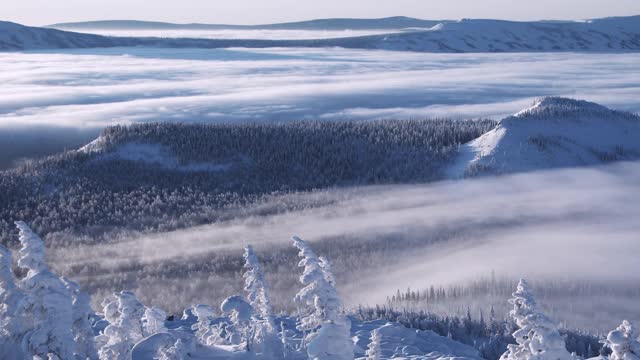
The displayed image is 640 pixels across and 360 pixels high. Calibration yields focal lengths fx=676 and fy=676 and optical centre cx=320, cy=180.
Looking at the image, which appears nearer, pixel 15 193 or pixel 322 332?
pixel 322 332

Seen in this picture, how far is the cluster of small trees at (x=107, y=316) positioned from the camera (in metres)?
22.7

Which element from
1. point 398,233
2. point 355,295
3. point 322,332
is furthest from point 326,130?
point 322,332

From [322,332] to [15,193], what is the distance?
93.5m

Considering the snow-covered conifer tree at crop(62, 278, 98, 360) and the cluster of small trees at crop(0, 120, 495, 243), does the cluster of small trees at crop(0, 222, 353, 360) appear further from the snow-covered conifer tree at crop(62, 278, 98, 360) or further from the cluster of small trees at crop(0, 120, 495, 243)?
the cluster of small trees at crop(0, 120, 495, 243)

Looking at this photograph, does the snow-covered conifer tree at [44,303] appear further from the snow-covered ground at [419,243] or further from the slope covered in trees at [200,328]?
the snow-covered ground at [419,243]

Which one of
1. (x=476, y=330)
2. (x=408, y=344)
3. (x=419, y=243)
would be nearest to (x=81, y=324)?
(x=408, y=344)

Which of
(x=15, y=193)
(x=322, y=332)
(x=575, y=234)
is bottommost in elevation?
(x=575, y=234)


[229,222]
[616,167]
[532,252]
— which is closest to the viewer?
[532,252]

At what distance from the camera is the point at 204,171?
119062mm

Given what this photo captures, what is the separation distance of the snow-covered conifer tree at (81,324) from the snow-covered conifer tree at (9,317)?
2.22 meters

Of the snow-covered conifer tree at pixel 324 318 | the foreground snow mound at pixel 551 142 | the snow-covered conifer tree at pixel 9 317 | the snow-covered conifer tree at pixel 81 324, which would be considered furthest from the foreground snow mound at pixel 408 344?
the foreground snow mound at pixel 551 142

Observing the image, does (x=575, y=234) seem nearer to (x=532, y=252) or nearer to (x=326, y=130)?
(x=532, y=252)

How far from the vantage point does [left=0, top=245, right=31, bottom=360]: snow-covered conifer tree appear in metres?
25.1

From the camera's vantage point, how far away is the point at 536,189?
119812mm
